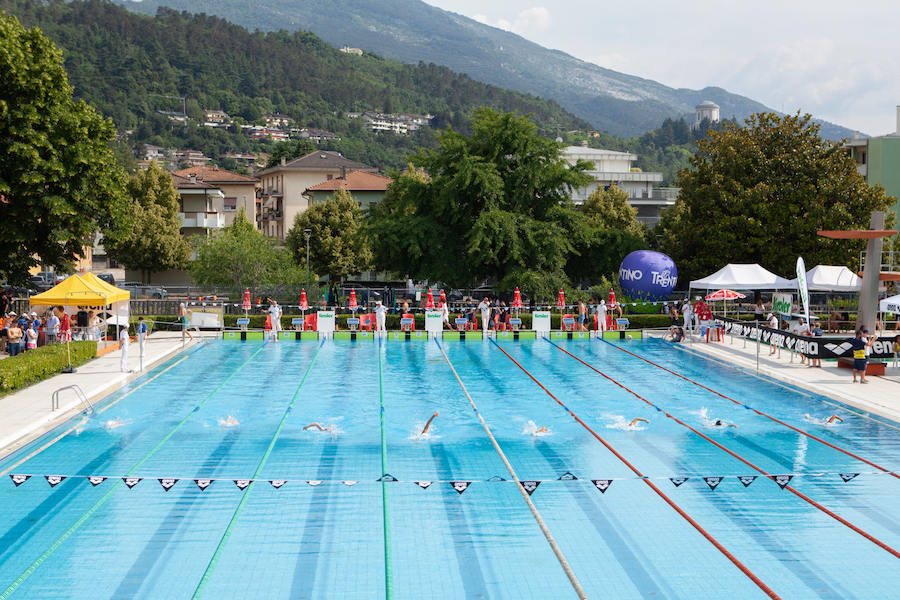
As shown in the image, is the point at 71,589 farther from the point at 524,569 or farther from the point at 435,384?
the point at 435,384

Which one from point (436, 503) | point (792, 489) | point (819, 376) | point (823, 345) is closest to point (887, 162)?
point (823, 345)

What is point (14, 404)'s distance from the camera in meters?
17.1

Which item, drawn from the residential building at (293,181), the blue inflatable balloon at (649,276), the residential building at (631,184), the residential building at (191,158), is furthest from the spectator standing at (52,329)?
the residential building at (191,158)

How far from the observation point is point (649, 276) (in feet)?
118

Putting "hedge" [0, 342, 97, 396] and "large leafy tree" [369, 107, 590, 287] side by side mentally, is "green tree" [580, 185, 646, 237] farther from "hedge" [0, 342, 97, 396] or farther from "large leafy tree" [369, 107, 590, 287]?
"hedge" [0, 342, 97, 396]

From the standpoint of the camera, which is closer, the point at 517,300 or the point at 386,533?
the point at 386,533

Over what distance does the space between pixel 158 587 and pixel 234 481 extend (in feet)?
10.7

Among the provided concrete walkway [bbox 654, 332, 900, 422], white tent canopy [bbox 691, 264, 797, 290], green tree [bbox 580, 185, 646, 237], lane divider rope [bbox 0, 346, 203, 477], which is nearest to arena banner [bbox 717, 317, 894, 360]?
concrete walkway [bbox 654, 332, 900, 422]

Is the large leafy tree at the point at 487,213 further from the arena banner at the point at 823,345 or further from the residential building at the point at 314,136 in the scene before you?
the residential building at the point at 314,136

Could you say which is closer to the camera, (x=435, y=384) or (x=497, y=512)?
(x=497, y=512)

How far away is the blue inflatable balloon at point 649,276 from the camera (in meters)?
36.0

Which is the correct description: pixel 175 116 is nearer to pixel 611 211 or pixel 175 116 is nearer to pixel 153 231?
pixel 153 231

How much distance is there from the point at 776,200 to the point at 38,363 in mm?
31751

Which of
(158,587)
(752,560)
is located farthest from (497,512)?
(158,587)
